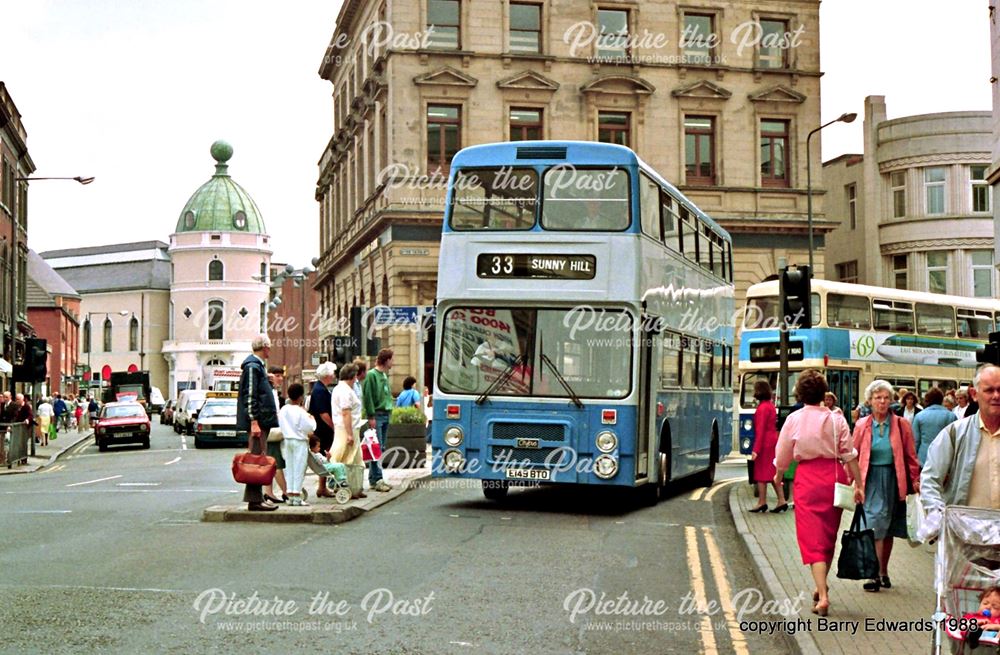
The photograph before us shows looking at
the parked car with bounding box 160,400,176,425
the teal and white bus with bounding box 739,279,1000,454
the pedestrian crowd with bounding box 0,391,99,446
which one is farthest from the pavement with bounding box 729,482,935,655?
the parked car with bounding box 160,400,176,425

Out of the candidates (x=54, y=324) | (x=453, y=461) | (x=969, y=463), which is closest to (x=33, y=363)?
(x=453, y=461)

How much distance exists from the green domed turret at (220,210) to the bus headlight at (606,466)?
104 meters

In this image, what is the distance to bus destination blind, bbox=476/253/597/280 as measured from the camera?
16.4 metres

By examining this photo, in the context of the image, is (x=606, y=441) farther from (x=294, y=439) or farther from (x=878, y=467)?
(x=878, y=467)

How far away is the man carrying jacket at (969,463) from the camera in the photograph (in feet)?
23.0

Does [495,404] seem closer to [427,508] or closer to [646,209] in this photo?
[427,508]

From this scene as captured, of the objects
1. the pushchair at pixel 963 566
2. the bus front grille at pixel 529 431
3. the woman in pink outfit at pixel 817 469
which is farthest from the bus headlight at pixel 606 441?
the pushchair at pixel 963 566

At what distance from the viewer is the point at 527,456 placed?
16.5 m

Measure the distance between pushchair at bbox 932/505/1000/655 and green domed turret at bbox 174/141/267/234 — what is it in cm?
11368

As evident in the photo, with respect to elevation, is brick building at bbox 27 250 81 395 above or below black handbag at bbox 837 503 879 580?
above

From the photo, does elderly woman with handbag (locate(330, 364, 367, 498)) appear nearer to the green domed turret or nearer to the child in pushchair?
the child in pushchair

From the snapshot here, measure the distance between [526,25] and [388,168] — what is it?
23.6ft

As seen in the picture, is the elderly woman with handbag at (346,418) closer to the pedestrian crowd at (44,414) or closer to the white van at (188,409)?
the pedestrian crowd at (44,414)

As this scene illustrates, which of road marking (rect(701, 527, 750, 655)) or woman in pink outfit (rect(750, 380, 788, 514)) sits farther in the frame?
woman in pink outfit (rect(750, 380, 788, 514))
